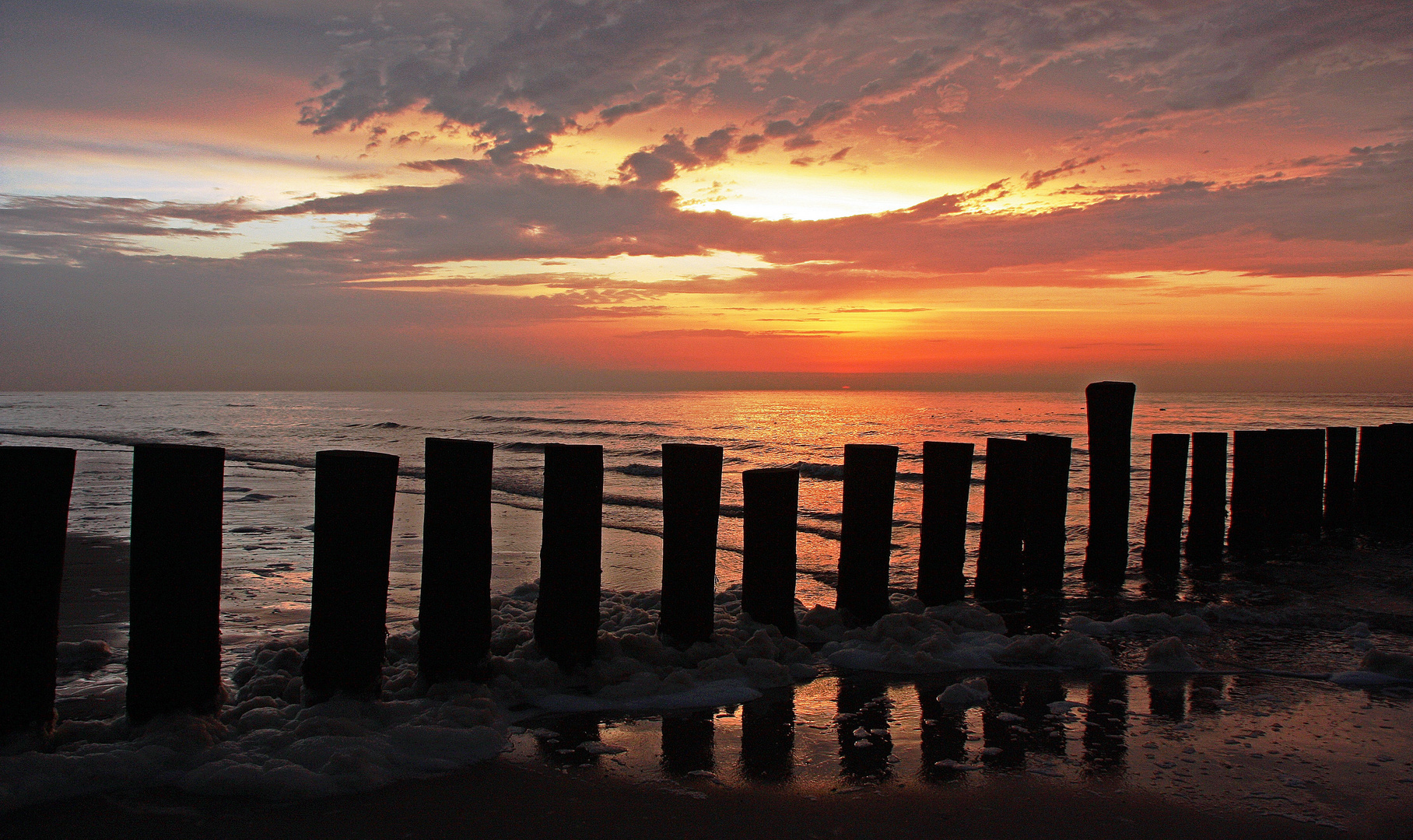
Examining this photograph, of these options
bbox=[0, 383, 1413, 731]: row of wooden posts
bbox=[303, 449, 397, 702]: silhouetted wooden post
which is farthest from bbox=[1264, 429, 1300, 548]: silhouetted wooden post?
bbox=[303, 449, 397, 702]: silhouetted wooden post

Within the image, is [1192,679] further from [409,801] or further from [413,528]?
[413,528]

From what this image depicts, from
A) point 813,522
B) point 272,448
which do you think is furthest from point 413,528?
point 272,448

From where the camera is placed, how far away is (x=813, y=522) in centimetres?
1319

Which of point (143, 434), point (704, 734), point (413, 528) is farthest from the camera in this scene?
point (143, 434)

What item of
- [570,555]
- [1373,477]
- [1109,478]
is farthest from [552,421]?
[570,555]

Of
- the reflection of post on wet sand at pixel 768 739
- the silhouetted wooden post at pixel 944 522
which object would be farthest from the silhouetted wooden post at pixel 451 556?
the silhouetted wooden post at pixel 944 522

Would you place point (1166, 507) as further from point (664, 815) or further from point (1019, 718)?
point (664, 815)

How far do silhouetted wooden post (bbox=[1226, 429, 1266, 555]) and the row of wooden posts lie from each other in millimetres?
2480

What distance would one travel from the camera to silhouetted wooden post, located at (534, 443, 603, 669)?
449 cm

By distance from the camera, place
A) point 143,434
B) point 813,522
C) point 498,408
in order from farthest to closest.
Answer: point 498,408 → point 143,434 → point 813,522

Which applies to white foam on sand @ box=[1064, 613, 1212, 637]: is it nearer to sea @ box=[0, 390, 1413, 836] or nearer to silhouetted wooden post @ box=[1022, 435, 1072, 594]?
sea @ box=[0, 390, 1413, 836]

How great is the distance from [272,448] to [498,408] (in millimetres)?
36987

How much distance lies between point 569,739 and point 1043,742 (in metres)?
2.13

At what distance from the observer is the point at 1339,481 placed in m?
10.1
